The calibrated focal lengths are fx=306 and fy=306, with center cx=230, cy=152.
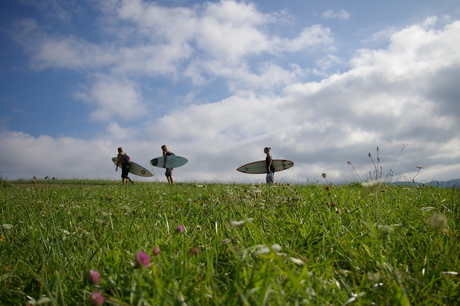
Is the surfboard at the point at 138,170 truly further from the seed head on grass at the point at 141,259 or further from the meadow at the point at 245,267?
the seed head on grass at the point at 141,259

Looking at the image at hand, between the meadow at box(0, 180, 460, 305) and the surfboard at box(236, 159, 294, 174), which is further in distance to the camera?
the surfboard at box(236, 159, 294, 174)

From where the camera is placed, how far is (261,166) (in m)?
21.2

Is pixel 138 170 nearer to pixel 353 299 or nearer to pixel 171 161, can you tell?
pixel 171 161

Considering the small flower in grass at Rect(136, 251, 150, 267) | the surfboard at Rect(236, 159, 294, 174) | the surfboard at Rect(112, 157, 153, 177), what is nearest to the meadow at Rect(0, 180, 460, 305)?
the small flower in grass at Rect(136, 251, 150, 267)

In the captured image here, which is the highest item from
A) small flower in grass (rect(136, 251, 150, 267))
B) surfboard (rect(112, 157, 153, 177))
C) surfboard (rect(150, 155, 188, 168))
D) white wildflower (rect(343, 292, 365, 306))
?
surfboard (rect(150, 155, 188, 168))

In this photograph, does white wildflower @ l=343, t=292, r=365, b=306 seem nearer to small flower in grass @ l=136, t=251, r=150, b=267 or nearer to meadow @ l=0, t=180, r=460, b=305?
meadow @ l=0, t=180, r=460, b=305

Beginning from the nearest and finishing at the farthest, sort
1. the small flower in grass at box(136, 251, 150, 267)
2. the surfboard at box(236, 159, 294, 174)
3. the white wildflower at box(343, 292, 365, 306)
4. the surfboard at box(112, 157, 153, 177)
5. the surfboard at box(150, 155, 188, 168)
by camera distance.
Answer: the small flower in grass at box(136, 251, 150, 267), the white wildflower at box(343, 292, 365, 306), the surfboard at box(150, 155, 188, 168), the surfboard at box(236, 159, 294, 174), the surfboard at box(112, 157, 153, 177)

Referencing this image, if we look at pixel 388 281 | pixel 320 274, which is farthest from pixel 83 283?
pixel 388 281

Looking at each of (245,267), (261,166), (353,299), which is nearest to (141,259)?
(245,267)

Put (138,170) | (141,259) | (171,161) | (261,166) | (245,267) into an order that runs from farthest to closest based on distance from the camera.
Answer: (138,170)
(261,166)
(171,161)
(245,267)
(141,259)

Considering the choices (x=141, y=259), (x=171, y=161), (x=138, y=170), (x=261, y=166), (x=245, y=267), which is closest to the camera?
(x=141, y=259)

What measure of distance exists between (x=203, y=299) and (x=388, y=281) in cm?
94

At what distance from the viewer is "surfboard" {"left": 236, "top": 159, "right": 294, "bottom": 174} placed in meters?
21.2

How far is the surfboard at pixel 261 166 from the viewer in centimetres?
2125
